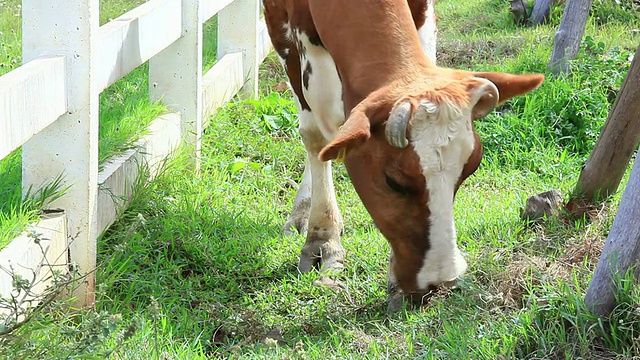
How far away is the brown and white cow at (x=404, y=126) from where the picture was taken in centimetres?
355

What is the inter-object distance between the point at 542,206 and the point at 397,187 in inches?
43.8

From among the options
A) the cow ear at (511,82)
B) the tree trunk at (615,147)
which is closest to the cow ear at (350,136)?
the cow ear at (511,82)

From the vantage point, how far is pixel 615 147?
4465mm

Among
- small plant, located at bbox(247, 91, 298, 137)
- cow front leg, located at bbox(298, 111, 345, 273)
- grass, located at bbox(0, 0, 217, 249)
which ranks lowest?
small plant, located at bbox(247, 91, 298, 137)

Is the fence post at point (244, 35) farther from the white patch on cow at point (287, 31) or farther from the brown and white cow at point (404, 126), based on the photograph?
the brown and white cow at point (404, 126)

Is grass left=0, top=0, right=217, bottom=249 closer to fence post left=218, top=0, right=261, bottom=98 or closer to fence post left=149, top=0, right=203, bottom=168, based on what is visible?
fence post left=149, top=0, right=203, bottom=168

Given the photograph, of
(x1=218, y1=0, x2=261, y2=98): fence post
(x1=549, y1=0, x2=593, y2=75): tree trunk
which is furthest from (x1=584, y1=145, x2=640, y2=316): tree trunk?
(x1=218, y1=0, x2=261, y2=98): fence post

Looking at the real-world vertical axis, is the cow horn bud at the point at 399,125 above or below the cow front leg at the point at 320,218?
above

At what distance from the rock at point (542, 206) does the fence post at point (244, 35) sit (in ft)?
10.4

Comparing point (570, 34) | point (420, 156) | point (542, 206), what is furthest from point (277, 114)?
point (420, 156)

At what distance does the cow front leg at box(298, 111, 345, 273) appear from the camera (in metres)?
4.69

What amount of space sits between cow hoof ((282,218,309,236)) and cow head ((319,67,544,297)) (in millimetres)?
1347

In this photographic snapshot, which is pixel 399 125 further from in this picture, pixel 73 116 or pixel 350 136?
pixel 73 116

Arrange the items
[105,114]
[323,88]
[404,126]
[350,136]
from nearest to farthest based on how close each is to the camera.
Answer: [350,136], [404,126], [323,88], [105,114]
